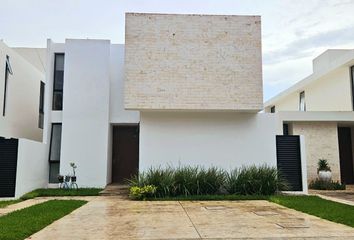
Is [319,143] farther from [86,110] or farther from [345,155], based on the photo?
[86,110]

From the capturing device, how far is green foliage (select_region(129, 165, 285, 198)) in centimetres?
1168

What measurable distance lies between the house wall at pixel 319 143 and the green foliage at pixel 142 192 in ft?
25.6

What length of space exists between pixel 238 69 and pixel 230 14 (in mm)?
2223

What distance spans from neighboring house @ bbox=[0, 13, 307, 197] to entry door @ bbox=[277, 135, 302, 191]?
38 mm

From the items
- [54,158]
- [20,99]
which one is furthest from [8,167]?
[20,99]

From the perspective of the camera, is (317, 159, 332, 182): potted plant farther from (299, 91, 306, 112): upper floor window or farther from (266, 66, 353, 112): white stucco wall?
(299, 91, 306, 112): upper floor window

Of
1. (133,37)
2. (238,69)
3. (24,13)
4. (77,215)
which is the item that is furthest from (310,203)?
(24,13)

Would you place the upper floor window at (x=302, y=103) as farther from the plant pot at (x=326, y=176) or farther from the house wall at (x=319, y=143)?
the plant pot at (x=326, y=176)

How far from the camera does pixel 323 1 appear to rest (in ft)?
41.9

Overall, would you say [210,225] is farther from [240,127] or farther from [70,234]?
[240,127]

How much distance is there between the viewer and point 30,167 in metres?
12.3

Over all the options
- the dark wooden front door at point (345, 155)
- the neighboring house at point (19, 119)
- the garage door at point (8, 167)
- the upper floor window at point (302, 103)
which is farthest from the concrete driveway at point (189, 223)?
the upper floor window at point (302, 103)

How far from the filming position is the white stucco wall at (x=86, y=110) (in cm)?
1405

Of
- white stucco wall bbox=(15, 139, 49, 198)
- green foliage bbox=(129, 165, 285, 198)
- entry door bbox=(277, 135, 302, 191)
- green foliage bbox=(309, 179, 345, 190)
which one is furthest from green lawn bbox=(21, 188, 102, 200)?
green foliage bbox=(309, 179, 345, 190)
